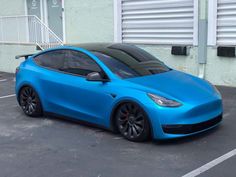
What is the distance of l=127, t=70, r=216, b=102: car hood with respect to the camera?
19.8 feet

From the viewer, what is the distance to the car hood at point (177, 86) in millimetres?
6039

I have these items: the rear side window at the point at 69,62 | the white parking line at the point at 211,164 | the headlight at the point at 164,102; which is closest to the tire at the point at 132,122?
the headlight at the point at 164,102

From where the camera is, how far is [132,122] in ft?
20.1

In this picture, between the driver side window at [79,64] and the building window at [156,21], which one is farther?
the building window at [156,21]

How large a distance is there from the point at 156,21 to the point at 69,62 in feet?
16.1

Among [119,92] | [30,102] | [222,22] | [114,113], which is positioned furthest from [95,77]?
[222,22]

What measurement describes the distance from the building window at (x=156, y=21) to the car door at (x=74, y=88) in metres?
4.45

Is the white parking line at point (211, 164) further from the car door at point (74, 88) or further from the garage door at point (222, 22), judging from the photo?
the garage door at point (222, 22)

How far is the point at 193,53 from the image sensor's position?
1070 centimetres

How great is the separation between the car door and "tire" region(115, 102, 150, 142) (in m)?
0.26

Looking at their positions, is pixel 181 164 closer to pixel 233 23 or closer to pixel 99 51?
pixel 99 51

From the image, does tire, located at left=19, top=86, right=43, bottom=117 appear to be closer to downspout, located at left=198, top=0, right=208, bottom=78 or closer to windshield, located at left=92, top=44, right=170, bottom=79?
windshield, located at left=92, top=44, right=170, bottom=79

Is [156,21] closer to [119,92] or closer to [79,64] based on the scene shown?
[79,64]

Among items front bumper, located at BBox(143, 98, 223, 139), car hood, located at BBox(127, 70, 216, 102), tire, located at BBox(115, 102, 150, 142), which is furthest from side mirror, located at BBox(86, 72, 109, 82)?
front bumper, located at BBox(143, 98, 223, 139)
